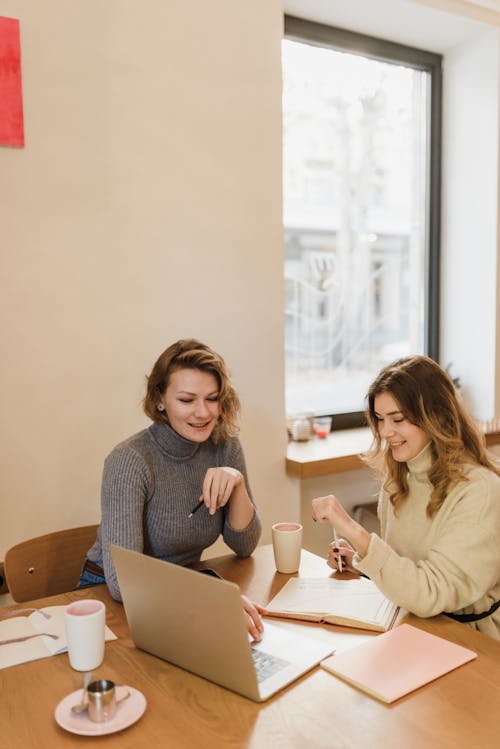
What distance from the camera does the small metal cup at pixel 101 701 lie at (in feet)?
3.32

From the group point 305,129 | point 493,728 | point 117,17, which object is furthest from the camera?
point 305,129

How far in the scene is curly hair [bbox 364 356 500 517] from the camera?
153 centimetres

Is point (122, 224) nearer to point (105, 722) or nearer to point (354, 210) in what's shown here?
point (354, 210)

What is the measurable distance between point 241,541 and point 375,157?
2061 mm

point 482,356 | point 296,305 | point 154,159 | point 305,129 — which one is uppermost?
point 305,129

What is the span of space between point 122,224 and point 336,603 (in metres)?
1.32

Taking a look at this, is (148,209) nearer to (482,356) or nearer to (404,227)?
(404,227)

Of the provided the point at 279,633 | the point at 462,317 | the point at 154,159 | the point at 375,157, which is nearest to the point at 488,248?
the point at 462,317

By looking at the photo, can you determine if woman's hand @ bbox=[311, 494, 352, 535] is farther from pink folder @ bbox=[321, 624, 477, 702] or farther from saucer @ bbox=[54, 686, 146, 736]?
saucer @ bbox=[54, 686, 146, 736]

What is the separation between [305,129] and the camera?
297 centimetres

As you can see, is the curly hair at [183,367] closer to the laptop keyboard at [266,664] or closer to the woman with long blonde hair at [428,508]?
the woman with long blonde hair at [428,508]

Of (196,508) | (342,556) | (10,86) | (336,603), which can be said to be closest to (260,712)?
(336,603)

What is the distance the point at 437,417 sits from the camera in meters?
1.55

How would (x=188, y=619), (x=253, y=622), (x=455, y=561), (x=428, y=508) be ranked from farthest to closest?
(x=428, y=508) → (x=455, y=561) → (x=253, y=622) → (x=188, y=619)
